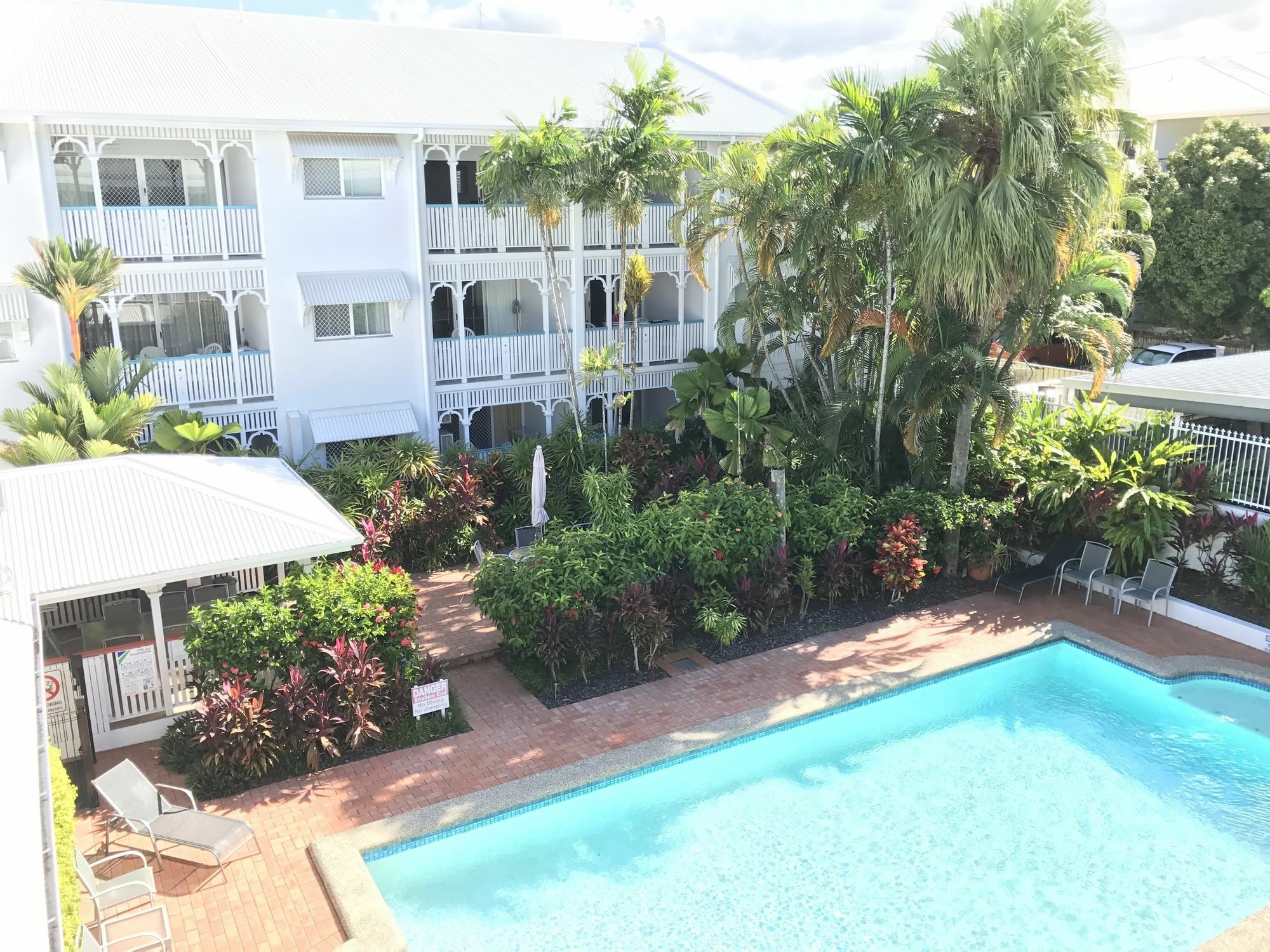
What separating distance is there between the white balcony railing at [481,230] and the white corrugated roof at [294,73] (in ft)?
5.59

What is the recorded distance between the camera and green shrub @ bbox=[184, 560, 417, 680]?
10789 millimetres

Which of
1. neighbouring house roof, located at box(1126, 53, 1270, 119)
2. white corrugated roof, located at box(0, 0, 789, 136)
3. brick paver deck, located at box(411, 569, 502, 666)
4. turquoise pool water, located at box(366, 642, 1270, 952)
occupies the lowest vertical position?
turquoise pool water, located at box(366, 642, 1270, 952)

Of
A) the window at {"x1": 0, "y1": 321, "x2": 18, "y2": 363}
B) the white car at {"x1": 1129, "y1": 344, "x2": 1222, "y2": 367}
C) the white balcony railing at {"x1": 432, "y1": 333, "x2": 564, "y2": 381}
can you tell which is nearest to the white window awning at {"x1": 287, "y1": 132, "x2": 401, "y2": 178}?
the white balcony railing at {"x1": 432, "y1": 333, "x2": 564, "y2": 381}

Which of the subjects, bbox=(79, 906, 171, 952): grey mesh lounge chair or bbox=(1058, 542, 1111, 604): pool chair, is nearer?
bbox=(79, 906, 171, 952): grey mesh lounge chair

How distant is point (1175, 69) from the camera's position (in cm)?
4388

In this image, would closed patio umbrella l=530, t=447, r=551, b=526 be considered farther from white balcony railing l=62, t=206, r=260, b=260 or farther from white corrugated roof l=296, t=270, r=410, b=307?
white balcony railing l=62, t=206, r=260, b=260

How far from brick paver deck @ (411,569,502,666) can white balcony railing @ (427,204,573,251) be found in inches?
257

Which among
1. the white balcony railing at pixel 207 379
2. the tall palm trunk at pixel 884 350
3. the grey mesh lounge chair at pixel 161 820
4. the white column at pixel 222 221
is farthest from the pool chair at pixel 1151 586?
the white column at pixel 222 221

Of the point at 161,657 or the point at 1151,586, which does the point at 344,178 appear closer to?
the point at 161,657

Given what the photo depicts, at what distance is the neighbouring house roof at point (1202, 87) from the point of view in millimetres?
37562

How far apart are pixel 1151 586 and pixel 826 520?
5.07m

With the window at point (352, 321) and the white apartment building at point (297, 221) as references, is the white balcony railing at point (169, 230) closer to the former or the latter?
the white apartment building at point (297, 221)

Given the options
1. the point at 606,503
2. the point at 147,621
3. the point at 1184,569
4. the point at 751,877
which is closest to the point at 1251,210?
the point at 1184,569

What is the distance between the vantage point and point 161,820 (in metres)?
9.42
